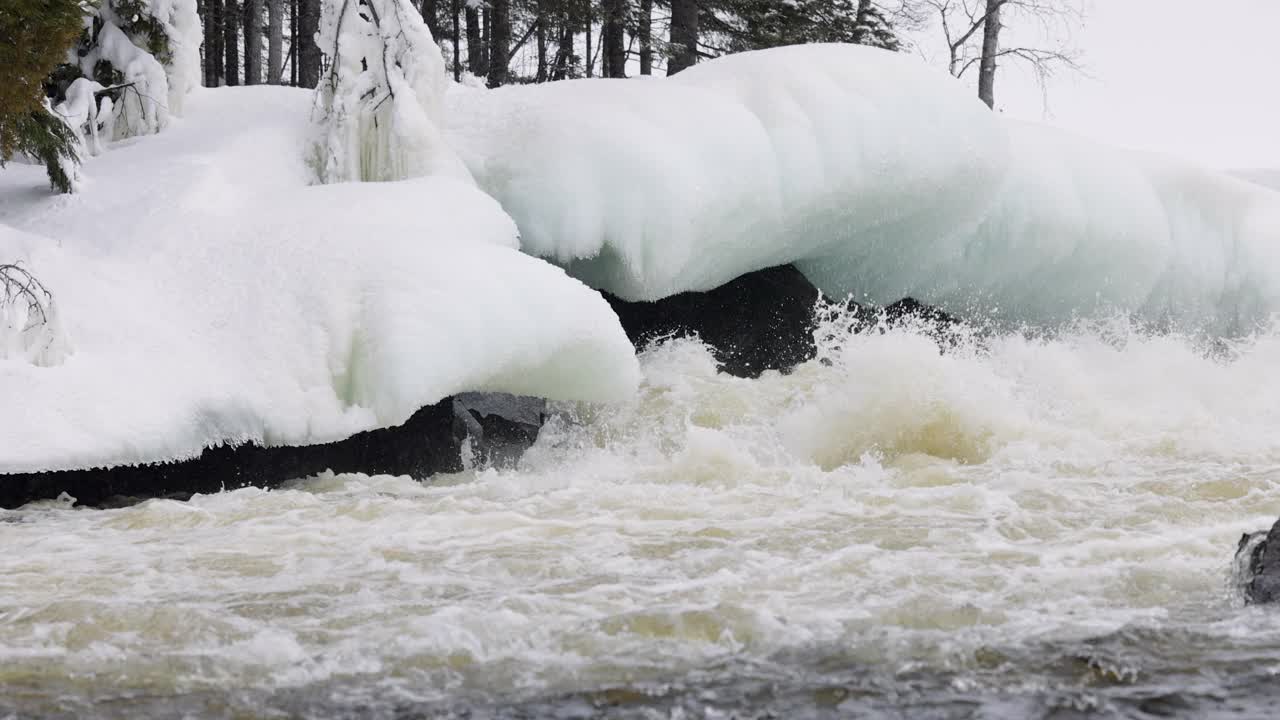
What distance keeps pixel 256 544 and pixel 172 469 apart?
5.97 ft

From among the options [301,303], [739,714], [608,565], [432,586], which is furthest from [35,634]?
[301,303]

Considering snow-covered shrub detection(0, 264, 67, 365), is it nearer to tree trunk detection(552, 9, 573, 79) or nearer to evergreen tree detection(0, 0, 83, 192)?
evergreen tree detection(0, 0, 83, 192)

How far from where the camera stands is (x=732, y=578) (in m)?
4.79

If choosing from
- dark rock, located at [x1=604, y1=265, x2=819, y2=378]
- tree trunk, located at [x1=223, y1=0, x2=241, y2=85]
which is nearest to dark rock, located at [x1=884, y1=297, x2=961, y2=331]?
dark rock, located at [x1=604, y1=265, x2=819, y2=378]

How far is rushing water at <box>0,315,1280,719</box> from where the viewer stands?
3520 mm

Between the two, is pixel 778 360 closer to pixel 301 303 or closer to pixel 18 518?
pixel 301 303

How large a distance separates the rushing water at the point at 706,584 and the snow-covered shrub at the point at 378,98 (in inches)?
96.9

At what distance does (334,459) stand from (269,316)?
41.2 inches

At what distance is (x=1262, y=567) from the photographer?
4.30 m

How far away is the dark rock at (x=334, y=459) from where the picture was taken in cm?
705

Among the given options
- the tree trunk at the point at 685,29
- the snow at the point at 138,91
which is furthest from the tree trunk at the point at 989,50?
the snow at the point at 138,91

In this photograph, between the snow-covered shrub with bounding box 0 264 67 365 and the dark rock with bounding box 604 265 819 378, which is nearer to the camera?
the snow-covered shrub with bounding box 0 264 67 365

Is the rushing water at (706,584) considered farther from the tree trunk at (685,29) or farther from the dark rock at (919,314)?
the tree trunk at (685,29)

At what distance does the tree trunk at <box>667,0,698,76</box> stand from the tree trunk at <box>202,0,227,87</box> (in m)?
7.55
